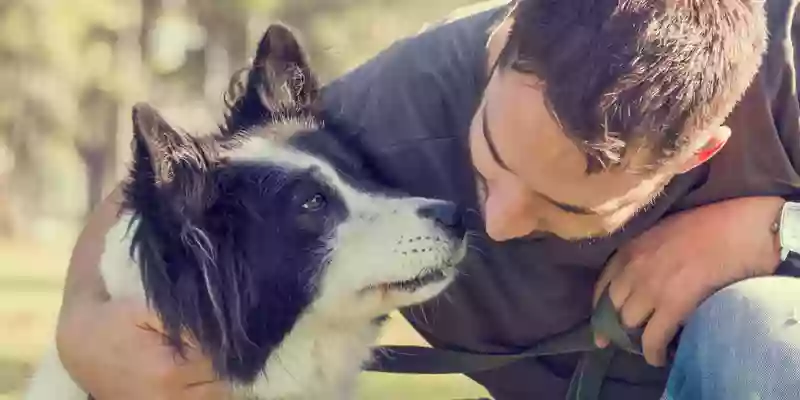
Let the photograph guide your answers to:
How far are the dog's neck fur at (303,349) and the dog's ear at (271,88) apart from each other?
0.99ft

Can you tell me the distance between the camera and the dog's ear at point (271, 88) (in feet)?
5.74

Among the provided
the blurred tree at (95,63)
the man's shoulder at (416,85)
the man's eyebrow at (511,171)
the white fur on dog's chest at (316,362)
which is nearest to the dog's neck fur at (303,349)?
the white fur on dog's chest at (316,362)

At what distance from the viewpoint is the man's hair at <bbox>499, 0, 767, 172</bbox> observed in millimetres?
1241

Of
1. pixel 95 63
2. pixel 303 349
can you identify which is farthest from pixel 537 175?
pixel 95 63

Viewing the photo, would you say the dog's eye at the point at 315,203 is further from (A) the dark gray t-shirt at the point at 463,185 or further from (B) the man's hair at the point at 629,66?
(B) the man's hair at the point at 629,66

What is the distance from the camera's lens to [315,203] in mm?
1653

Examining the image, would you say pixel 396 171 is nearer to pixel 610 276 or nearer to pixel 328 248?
pixel 328 248

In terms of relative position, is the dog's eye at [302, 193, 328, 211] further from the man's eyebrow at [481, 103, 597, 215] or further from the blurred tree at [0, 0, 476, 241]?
the blurred tree at [0, 0, 476, 241]

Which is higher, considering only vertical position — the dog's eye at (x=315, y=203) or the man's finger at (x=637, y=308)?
the dog's eye at (x=315, y=203)

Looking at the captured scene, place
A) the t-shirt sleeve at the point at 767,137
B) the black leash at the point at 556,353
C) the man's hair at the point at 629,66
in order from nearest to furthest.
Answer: the man's hair at the point at 629,66 → the t-shirt sleeve at the point at 767,137 → the black leash at the point at 556,353

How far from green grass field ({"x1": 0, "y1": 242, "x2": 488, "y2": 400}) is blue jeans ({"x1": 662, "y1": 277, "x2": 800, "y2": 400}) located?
64 centimetres

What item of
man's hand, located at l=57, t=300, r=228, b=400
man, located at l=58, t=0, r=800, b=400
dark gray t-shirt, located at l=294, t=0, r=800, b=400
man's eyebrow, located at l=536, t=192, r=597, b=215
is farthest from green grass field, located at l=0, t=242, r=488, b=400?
man's eyebrow, located at l=536, t=192, r=597, b=215

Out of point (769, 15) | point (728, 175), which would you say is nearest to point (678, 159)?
point (728, 175)

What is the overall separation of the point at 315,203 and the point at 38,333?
3806 mm
